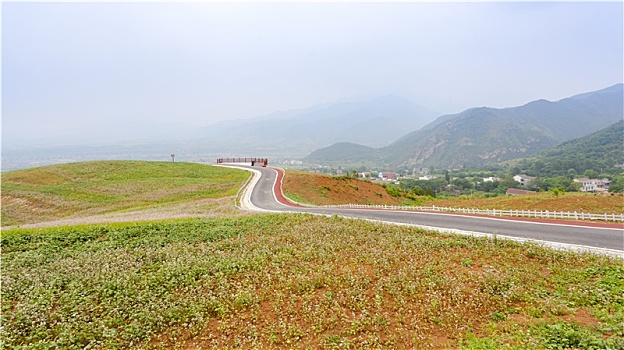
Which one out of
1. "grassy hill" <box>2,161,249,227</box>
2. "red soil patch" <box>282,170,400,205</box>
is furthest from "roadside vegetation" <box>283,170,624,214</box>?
"grassy hill" <box>2,161,249,227</box>

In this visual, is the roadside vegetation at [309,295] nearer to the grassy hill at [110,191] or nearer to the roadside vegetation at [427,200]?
the grassy hill at [110,191]

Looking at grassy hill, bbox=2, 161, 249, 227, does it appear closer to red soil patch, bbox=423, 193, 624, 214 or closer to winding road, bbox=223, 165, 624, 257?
winding road, bbox=223, 165, 624, 257

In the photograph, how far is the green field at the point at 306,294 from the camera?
830 cm

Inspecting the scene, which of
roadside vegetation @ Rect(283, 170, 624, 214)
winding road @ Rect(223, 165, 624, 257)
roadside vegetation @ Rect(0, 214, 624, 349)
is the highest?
roadside vegetation @ Rect(0, 214, 624, 349)

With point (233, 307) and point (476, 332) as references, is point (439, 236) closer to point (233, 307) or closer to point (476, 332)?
point (476, 332)

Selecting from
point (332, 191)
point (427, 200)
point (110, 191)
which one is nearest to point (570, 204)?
point (427, 200)

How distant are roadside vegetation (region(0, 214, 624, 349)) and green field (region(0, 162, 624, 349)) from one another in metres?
0.05

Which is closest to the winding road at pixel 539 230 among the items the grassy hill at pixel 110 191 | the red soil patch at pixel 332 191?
the red soil patch at pixel 332 191

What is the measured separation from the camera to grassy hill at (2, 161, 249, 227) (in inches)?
1470

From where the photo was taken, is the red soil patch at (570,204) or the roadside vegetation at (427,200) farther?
the roadside vegetation at (427,200)

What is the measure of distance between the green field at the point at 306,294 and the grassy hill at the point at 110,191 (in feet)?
51.8

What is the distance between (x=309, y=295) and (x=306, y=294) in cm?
17

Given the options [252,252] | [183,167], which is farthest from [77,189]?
[252,252]

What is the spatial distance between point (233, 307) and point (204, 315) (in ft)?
2.90
